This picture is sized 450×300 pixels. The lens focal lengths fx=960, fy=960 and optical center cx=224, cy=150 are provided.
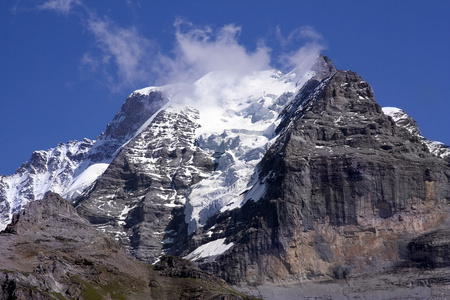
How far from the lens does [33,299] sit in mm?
197250

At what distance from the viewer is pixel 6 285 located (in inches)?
7726

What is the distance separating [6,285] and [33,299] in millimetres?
6198
